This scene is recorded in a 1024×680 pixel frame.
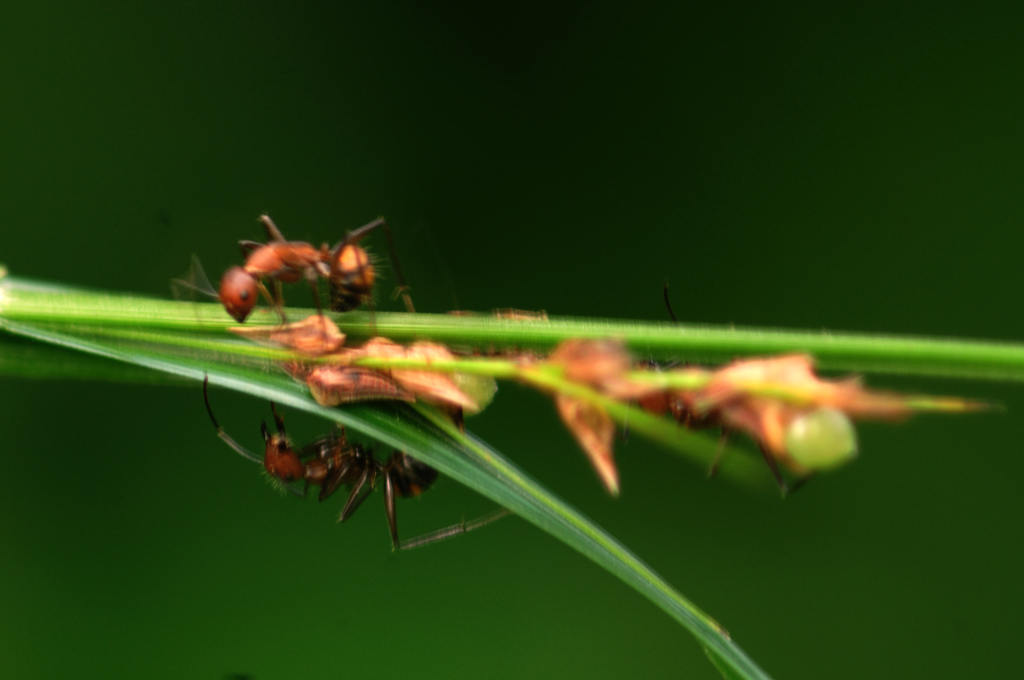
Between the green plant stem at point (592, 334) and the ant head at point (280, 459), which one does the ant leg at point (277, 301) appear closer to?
the green plant stem at point (592, 334)

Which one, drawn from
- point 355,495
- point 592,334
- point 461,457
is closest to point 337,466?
point 355,495

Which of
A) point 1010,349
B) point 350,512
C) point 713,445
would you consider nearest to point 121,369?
point 350,512

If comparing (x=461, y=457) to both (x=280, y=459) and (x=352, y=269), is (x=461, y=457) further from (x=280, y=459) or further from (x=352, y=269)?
(x=280, y=459)

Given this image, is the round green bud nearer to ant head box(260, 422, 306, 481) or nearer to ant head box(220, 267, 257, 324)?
ant head box(220, 267, 257, 324)

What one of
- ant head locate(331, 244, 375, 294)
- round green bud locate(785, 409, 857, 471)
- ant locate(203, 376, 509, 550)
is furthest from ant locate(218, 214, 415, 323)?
round green bud locate(785, 409, 857, 471)

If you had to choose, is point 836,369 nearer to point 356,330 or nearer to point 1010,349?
point 1010,349
